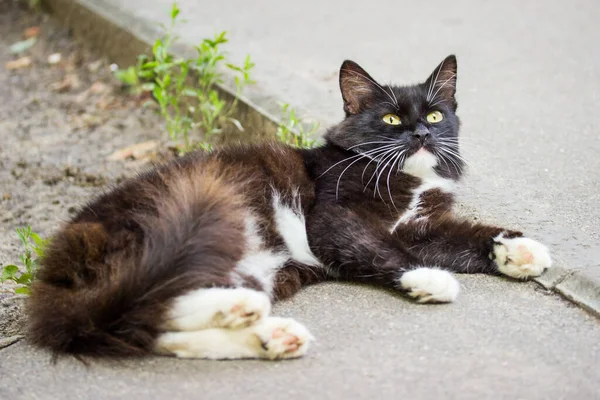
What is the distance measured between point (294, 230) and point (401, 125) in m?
0.56

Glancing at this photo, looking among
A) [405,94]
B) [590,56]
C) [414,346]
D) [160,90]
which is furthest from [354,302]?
[590,56]

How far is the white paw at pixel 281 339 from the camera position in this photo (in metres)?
2.05

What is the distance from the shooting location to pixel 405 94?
9.11ft

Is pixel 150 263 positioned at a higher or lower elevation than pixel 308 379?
higher

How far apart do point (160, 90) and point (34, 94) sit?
1968 mm

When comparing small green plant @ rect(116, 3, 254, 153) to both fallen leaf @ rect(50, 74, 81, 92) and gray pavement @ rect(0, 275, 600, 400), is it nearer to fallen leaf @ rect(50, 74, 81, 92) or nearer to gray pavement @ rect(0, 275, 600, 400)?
fallen leaf @ rect(50, 74, 81, 92)

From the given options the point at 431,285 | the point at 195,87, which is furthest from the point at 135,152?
the point at 431,285

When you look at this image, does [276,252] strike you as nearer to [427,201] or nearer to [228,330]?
[228,330]

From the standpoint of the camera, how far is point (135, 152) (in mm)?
4441

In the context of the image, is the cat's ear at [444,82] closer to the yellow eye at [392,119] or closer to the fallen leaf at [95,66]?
the yellow eye at [392,119]

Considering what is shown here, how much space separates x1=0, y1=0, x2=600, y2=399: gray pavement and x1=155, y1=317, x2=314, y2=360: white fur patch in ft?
0.11

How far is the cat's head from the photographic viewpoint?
2689 mm

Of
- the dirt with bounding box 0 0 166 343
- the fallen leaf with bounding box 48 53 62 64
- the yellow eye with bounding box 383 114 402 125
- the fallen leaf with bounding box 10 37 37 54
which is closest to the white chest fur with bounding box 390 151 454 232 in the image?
the yellow eye with bounding box 383 114 402 125

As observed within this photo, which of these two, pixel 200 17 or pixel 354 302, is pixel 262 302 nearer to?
pixel 354 302
